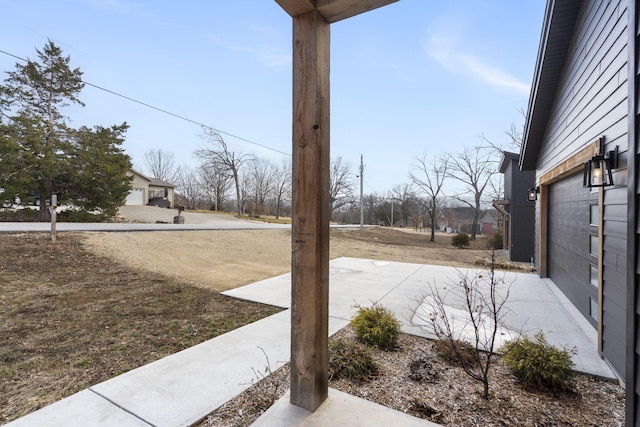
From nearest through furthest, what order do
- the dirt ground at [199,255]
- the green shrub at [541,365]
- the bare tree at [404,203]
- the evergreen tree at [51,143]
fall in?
the green shrub at [541,365]
the dirt ground at [199,255]
the evergreen tree at [51,143]
the bare tree at [404,203]

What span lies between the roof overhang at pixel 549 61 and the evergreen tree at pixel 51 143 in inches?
667

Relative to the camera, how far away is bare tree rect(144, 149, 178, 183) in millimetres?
38031

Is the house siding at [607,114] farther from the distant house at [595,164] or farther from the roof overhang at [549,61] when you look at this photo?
the roof overhang at [549,61]

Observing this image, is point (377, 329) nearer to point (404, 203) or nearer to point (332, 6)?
point (332, 6)

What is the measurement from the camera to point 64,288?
14.8 ft

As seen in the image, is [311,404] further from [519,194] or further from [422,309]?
[519,194]

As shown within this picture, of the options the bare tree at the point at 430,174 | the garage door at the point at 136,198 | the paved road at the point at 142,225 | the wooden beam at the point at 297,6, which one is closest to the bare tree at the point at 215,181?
the garage door at the point at 136,198

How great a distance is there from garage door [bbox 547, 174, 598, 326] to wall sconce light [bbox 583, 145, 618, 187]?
2.37ft

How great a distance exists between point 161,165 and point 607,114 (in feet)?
142

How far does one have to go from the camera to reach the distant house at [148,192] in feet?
82.1

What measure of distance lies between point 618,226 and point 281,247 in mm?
9168

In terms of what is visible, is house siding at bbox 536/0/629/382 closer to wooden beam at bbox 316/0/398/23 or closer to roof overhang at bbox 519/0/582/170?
roof overhang at bbox 519/0/582/170

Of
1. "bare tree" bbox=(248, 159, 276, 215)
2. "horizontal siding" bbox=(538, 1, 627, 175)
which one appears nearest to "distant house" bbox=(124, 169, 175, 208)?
"bare tree" bbox=(248, 159, 276, 215)

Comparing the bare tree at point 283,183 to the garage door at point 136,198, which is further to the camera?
the bare tree at point 283,183
